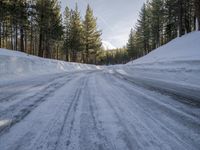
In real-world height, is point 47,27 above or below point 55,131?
above

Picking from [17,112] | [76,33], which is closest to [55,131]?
[17,112]

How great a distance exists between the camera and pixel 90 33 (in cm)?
5381

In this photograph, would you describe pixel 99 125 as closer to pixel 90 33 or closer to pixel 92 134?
pixel 92 134

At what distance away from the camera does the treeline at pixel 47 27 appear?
29.3 m

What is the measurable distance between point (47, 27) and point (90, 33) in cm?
2175

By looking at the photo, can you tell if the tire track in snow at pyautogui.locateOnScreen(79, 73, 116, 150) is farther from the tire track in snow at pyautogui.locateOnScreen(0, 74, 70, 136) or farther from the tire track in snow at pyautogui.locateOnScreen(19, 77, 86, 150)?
the tire track in snow at pyautogui.locateOnScreen(0, 74, 70, 136)

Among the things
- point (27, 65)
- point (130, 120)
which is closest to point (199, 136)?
point (130, 120)

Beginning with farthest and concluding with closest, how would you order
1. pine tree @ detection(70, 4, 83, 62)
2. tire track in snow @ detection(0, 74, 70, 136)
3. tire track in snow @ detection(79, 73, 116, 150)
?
pine tree @ detection(70, 4, 83, 62) < tire track in snow @ detection(0, 74, 70, 136) < tire track in snow @ detection(79, 73, 116, 150)

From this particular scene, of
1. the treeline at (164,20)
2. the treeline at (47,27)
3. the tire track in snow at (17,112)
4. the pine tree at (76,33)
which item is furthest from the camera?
the pine tree at (76,33)

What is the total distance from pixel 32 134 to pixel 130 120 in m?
1.59

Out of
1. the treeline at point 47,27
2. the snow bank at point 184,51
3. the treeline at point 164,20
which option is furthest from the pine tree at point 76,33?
the snow bank at point 184,51

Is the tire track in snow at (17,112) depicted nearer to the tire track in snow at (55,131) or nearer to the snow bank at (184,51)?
the tire track in snow at (55,131)

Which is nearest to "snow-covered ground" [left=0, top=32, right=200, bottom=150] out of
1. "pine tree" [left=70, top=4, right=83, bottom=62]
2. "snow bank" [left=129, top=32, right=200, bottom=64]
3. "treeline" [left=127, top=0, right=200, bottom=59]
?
"snow bank" [left=129, top=32, right=200, bottom=64]

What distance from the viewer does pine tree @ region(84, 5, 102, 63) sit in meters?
53.5
